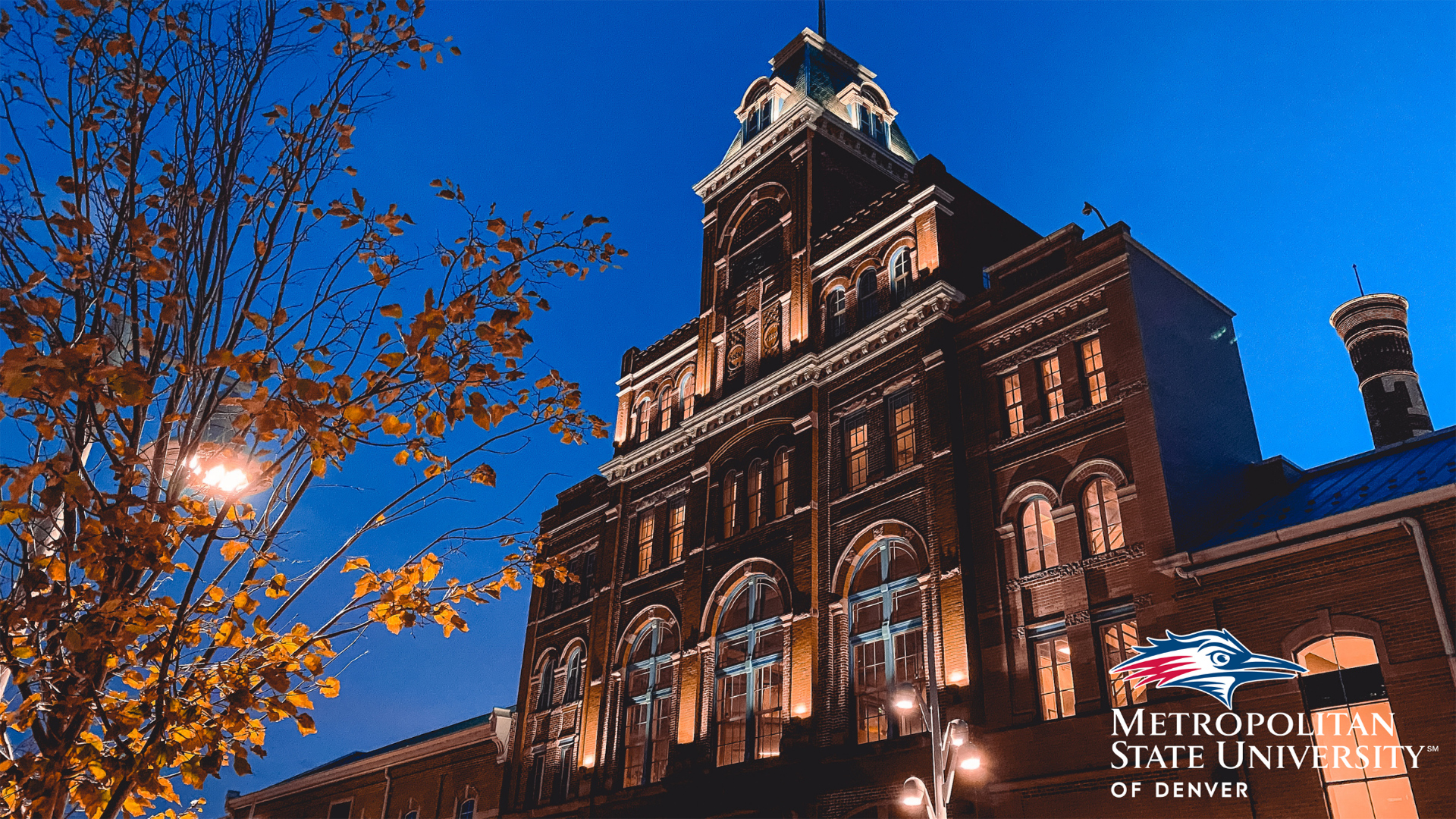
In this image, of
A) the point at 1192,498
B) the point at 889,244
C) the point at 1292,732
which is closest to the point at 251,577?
the point at 1292,732

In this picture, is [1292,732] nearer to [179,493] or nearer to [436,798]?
[179,493]

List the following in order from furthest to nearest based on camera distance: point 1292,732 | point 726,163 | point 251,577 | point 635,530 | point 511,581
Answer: point 726,163, point 635,530, point 1292,732, point 511,581, point 251,577

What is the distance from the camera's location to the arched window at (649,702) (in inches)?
1127

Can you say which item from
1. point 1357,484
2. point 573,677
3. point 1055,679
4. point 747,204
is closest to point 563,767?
point 573,677

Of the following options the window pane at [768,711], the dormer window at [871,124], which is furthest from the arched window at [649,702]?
the dormer window at [871,124]

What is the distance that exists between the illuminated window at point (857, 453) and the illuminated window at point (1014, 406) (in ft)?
13.5

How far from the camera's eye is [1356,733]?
15.8 meters

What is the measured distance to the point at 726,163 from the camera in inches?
1428

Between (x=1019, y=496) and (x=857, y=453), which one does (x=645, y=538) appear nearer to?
(x=857, y=453)

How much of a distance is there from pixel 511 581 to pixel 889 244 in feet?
73.1

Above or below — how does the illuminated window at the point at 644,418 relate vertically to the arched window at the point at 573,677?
above

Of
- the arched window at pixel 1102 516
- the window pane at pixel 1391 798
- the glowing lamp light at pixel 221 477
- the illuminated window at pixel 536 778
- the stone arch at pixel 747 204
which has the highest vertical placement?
the stone arch at pixel 747 204

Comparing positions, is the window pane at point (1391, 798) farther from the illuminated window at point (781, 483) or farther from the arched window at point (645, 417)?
the arched window at point (645, 417)

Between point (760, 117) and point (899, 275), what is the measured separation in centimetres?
1196
